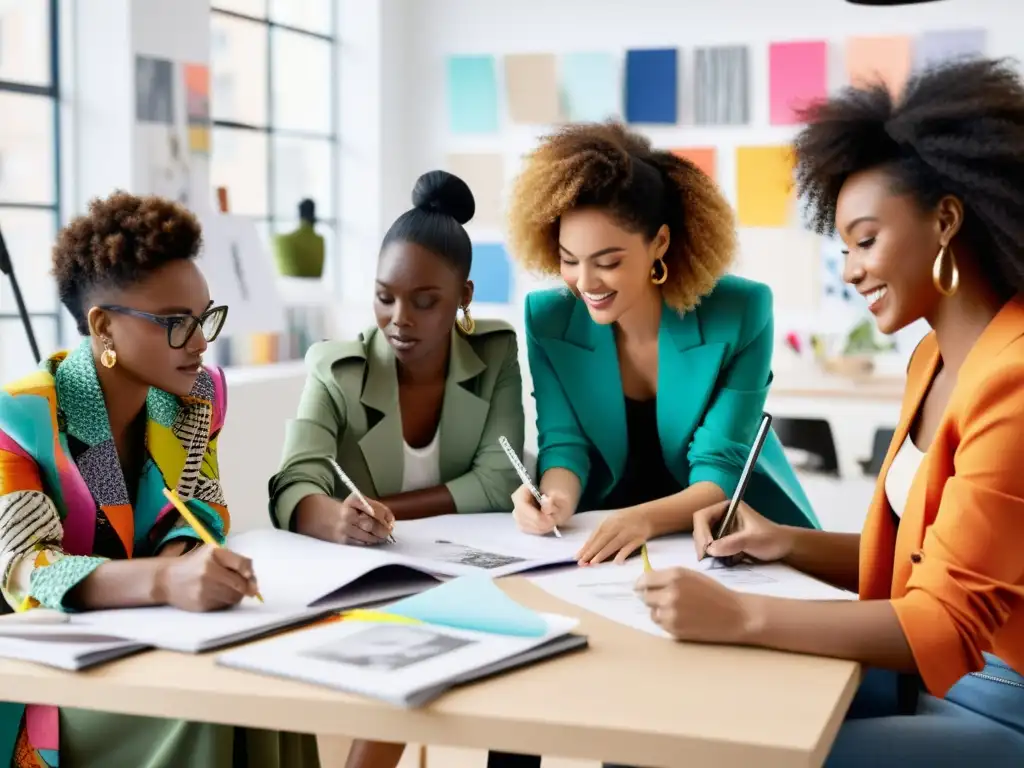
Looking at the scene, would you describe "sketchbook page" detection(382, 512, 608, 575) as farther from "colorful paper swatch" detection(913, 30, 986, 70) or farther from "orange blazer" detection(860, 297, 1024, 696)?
"colorful paper swatch" detection(913, 30, 986, 70)

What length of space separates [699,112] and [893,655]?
461 centimetres

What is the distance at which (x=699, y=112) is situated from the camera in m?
5.67

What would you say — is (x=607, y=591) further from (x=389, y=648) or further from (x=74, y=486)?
(x=74, y=486)

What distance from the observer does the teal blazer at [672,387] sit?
7.45 ft

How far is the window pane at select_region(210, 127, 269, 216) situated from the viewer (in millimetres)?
5312

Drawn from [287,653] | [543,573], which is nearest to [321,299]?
[543,573]

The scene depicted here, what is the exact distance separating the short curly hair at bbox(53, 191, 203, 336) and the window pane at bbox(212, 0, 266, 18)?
3594 millimetres

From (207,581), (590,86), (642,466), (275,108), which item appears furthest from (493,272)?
(207,581)

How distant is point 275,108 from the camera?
5719mm

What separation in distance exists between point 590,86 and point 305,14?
1378 mm

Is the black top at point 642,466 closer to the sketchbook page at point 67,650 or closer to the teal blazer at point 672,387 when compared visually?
the teal blazer at point 672,387

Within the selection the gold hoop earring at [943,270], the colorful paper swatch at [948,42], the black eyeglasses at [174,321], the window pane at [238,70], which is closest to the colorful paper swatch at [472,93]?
the window pane at [238,70]

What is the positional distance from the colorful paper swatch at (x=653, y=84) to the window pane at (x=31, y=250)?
271cm

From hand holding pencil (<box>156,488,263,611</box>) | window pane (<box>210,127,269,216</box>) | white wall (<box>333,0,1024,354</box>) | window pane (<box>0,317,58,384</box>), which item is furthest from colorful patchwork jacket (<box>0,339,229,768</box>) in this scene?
white wall (<box>333,0,1024,354</box>)
